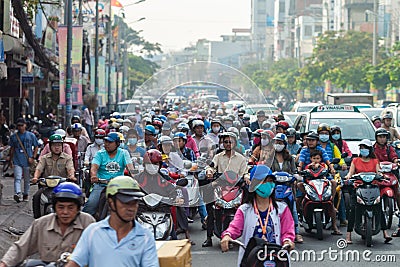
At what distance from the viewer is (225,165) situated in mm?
12156

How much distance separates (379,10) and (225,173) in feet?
255

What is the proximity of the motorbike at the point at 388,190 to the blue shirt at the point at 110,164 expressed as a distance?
3688mm

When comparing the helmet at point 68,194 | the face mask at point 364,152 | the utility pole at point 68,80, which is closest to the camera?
the helmet at point 68,194

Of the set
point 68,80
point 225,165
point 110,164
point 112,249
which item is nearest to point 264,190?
point 112,249

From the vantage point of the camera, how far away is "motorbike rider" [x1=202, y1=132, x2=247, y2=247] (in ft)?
39.4

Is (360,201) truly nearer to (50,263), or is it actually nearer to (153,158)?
(153,158)

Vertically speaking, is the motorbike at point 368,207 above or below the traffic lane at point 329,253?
above

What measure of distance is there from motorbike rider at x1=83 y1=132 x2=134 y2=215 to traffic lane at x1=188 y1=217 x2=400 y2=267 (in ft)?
4.83

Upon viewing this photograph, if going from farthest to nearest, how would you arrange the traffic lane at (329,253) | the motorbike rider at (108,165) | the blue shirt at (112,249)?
the motorbike rider at (108,165) < the traffic lane at (329,253) < the blue shirt at (112,249)

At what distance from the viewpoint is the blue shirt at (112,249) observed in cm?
542

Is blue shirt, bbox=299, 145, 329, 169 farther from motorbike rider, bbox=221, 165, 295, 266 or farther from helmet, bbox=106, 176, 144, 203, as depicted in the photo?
helmet, bbox=106, 176, 144, 203

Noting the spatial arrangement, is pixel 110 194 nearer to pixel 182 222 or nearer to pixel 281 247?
pixel 281 247

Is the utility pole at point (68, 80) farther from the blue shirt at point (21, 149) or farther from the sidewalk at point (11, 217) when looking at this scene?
the blue shirt at point (21, 149)

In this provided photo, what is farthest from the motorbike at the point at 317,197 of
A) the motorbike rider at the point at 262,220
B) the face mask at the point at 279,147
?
the motorbike rider at the point at 262,220
